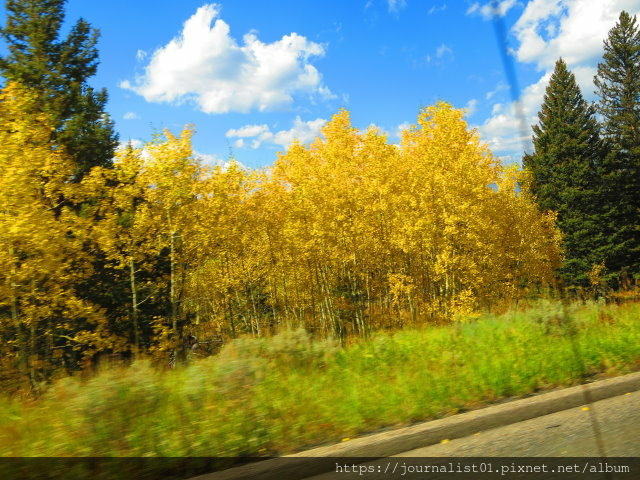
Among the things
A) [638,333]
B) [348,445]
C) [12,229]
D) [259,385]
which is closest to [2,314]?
[12,229]

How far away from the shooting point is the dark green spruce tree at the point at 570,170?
40500mm

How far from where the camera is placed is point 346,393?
594 cm

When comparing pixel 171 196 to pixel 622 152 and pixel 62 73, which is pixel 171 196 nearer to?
pixel 62 73

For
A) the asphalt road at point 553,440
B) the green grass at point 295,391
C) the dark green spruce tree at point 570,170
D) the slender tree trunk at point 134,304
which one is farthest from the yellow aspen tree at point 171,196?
the dark green spruce tree at point 570,170

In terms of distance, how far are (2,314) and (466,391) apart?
2077cm

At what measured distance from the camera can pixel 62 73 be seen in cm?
2900

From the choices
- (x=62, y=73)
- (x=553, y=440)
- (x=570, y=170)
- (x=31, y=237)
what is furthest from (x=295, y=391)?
(x=570, y=170)

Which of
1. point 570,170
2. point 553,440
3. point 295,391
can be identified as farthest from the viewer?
point 570,170

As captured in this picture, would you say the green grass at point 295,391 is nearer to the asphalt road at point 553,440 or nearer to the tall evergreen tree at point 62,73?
the asphalt road at point 553,440

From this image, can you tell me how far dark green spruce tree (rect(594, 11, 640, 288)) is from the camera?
40844 millimetres

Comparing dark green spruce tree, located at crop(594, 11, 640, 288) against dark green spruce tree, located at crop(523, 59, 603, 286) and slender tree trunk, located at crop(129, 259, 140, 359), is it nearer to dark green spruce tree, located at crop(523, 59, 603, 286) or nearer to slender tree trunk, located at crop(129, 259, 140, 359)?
dark green spruce tree, located at crop(523, 59, 603, 286)

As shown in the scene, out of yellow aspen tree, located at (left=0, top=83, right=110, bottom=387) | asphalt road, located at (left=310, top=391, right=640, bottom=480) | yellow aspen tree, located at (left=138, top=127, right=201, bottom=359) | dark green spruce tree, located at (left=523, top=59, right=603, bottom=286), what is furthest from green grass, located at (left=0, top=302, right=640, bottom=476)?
dark green spruce tree, located at (left=523, top=59, right=603, bottom=286)

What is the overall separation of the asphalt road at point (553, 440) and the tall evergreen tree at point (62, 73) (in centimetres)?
2612

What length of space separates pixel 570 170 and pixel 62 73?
129 feet
